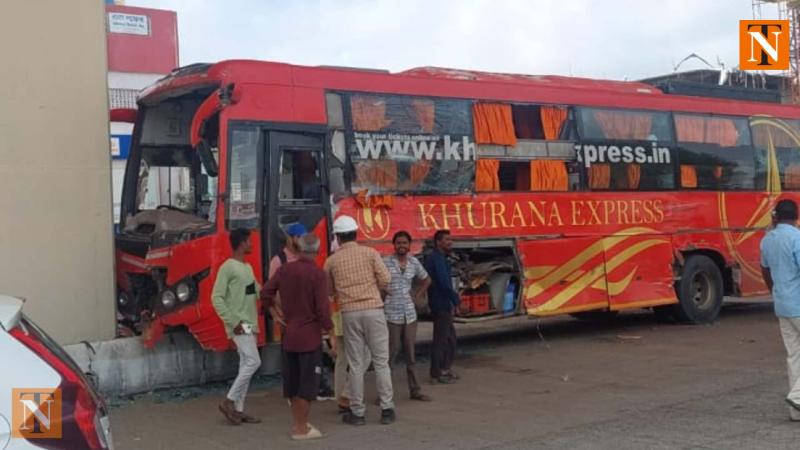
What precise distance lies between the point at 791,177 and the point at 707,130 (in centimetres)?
238

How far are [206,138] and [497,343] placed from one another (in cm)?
556

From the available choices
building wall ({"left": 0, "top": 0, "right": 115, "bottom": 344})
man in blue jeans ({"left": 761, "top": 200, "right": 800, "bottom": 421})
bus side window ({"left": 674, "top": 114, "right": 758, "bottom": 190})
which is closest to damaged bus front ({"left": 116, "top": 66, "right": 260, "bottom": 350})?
building wall ({"left": 0, "top": 0, "right": 115, "bottom": 344})

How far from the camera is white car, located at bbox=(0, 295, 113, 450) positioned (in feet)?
10.4

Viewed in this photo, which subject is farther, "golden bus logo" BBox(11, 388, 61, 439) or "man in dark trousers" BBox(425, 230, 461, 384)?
"man in dark trousers" BBox(425, 230, 461, 384)

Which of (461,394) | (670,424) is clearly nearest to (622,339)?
(461,394)

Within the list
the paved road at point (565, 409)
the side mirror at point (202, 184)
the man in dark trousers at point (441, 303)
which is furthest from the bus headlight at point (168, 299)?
the man in dark trousers at point (441, 303)

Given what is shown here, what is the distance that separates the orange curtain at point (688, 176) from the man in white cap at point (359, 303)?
7.46 meters

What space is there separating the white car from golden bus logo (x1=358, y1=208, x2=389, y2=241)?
679 cm

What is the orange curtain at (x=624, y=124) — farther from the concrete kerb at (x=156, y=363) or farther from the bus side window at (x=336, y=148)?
the concrete kerb at (x=156, y=363)

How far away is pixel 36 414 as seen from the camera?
3.21 m

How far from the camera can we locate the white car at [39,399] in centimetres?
316

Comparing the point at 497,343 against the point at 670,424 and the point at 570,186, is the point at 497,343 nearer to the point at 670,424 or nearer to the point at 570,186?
the point at 570,186

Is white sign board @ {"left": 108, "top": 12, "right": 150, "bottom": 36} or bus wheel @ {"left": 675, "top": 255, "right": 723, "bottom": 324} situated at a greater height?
white sign board @ {"left": 108, "top": 12, "right": 150, "bottom": 36}

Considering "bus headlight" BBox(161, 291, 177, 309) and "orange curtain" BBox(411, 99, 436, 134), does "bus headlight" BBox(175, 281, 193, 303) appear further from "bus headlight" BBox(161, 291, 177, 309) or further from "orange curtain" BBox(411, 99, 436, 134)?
"orange curtain" BBox(411, 99, 436, 134)
